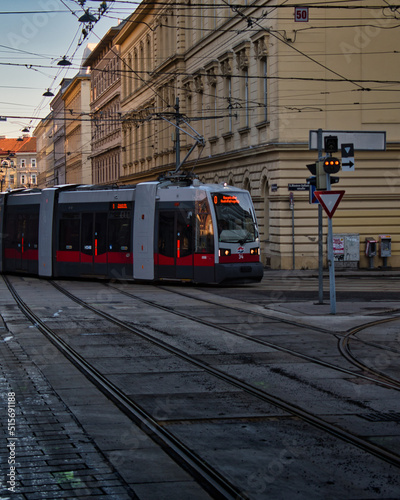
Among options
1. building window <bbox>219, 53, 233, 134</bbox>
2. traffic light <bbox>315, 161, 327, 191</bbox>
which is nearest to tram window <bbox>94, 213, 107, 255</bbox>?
traffic light <bbox>315, 161, 327, 191</bbox>

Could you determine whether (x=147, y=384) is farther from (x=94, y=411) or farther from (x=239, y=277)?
(x=239, y=277)

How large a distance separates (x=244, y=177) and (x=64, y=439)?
98.1ft

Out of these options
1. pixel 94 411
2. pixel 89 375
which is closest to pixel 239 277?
pixel 89 375

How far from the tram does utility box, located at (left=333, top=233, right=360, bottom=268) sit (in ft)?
28.9

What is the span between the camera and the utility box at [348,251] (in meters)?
32.0

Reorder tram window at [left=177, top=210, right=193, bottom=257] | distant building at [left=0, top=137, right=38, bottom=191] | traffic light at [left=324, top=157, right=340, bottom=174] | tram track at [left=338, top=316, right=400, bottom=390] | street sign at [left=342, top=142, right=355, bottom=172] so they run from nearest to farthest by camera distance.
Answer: tram track at [left=338, top=316, right=400, bottom=390] < traffic light at [left=324, top=157, right=340, bottom=174] < street sign at [left=342, top=142, right=355, bottom=172] < tram window at [left=177, top=210, right=193, bottom=257] < distant building at [left=0, top=137, right=38, bottom=191]

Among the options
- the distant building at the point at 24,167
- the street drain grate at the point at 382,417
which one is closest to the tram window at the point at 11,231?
the street drain grate at the point at 382,417

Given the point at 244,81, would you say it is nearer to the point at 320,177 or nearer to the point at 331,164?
the point at 320,177

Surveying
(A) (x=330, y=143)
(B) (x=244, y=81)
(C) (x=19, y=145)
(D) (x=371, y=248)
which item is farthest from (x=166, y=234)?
(C) (x=19, y=145)

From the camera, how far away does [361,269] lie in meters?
32.1

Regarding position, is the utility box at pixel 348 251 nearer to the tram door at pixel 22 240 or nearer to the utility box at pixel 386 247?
the utility box at pixel 386 247

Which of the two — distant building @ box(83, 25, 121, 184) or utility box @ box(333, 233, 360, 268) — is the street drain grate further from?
distant building @ box(83, 25, 121, 184)

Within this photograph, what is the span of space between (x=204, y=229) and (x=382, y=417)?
15.6 meters

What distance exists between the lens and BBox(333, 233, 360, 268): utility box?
3197cm
